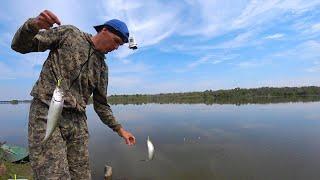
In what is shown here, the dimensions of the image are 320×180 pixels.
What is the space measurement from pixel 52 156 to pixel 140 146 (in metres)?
20.0

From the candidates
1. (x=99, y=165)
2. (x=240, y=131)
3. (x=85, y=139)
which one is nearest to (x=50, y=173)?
(x=85, y=139)

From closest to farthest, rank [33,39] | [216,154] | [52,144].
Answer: [33,39] → [52,144] → [216,154]

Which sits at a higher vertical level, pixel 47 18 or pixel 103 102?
pixel 47 18

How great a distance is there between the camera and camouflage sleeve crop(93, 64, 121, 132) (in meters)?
4.84

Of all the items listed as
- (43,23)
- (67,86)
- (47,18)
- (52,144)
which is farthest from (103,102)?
(47,18)

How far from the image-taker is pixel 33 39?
12.5 feet

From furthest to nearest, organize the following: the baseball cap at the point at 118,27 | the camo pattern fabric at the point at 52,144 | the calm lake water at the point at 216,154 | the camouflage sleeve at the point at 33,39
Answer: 1. the calm lake water at the point at 216,154
2. the baseball cap at the point at 118,27
3. the camo pattern fabric at the point at 52,144
4. the camouflage sleeve at the point at 33,39

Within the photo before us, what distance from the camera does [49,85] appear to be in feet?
13.6

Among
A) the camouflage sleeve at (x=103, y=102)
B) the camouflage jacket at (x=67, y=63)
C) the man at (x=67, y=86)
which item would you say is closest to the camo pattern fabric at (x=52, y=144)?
the man at (x=67, y=86)

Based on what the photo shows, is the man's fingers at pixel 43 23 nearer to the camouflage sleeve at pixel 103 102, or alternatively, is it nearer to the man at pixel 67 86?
the man at pixel 67 86

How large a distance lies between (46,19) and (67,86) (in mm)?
1200

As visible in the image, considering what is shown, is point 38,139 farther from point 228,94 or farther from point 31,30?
point 228,94

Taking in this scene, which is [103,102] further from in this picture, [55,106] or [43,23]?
[55,106]

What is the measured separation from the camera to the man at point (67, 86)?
404cm
